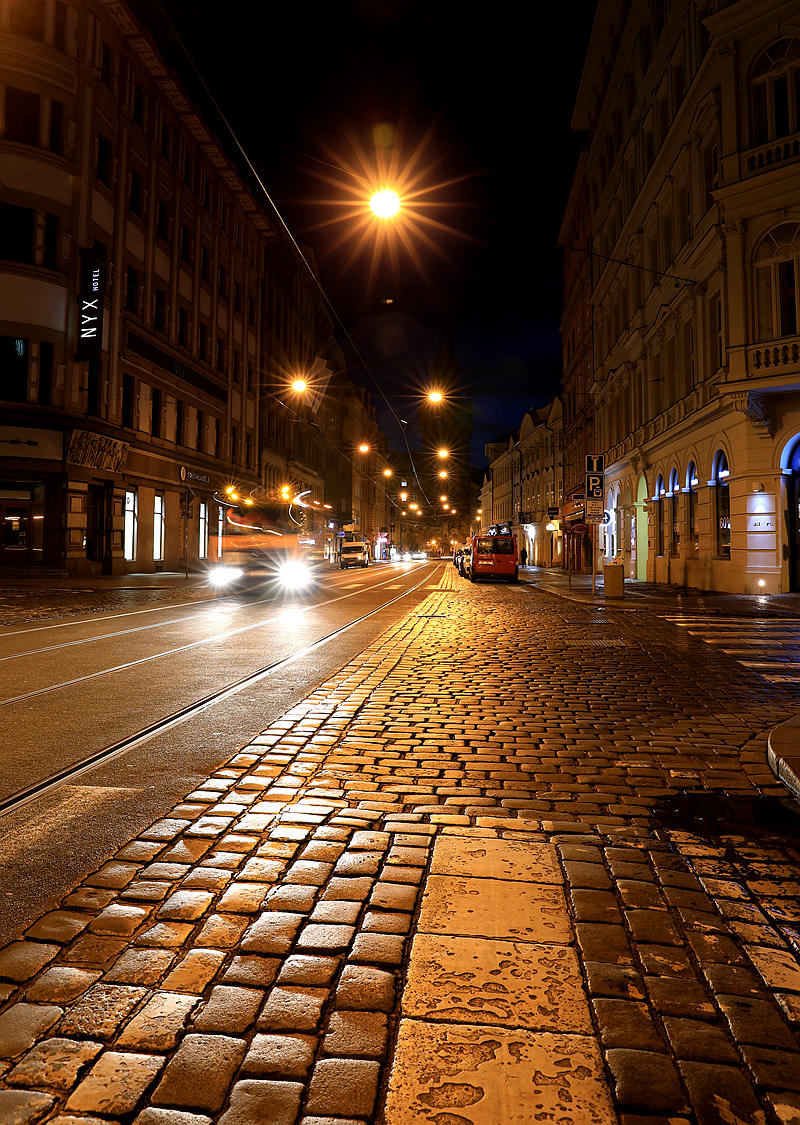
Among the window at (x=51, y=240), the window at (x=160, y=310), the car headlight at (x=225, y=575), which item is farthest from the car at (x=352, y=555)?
the window at (x=51, y=240)

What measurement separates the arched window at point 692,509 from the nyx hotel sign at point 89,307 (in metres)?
22.0

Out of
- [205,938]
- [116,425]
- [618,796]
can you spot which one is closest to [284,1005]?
[205,938]

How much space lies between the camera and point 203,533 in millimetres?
40406

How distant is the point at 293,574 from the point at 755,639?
23523mm

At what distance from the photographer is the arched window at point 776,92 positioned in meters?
17.7

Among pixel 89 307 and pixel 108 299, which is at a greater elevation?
pixel 108 299

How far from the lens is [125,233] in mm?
30484

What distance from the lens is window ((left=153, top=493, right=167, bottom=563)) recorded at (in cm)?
3391

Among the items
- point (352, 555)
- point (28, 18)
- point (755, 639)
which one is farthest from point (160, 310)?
point (755, 639)

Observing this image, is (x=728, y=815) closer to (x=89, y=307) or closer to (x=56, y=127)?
(x=89, y=307)

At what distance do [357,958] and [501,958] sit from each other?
48 centimetres

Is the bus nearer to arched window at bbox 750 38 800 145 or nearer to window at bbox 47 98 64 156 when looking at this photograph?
window at bbox 47 98 64 156

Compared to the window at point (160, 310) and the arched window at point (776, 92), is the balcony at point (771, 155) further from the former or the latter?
the window at point (160, 310)

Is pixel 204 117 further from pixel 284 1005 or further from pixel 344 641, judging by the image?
pixel 284 1005
